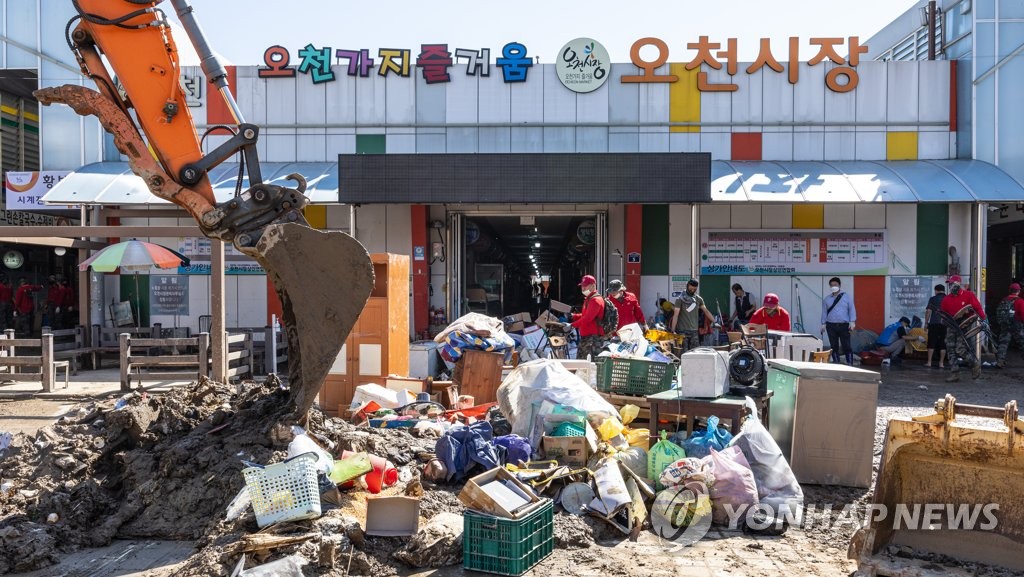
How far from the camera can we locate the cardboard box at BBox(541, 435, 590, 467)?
5.97 meters

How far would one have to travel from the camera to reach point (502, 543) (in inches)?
177

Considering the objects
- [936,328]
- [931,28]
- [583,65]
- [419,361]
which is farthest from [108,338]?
[931,28]

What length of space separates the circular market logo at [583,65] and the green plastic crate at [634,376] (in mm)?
9496

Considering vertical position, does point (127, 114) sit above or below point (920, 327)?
above

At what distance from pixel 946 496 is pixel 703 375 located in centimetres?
249

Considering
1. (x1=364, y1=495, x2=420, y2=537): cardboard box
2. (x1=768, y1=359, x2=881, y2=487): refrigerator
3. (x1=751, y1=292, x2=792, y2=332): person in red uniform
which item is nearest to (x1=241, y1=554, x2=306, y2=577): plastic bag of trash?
(x1=364, y1=495, x2=420, y2=537): cardboard box

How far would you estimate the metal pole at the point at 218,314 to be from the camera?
9.59 metres

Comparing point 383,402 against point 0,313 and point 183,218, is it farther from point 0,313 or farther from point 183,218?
point 0,313

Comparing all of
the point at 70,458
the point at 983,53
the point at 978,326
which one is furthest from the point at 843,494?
the point at 983,53

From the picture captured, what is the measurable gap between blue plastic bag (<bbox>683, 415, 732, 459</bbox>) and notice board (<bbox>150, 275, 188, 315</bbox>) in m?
12.8

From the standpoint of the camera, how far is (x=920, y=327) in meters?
14.8

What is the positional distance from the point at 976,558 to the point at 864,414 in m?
2.17

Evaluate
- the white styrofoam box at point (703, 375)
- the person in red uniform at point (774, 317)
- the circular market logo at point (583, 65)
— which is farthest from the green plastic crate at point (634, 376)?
the circular market logo at point (583, 65)

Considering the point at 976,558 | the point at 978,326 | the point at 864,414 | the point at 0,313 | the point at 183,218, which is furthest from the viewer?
the point at 0,313
